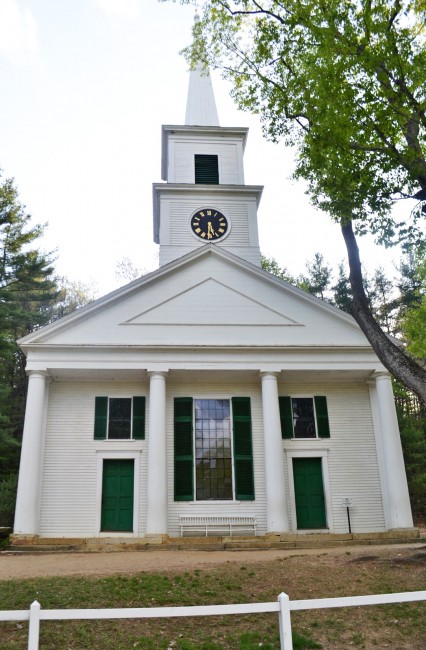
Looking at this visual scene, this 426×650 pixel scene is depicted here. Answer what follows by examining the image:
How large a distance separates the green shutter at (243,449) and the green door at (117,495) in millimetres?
3039

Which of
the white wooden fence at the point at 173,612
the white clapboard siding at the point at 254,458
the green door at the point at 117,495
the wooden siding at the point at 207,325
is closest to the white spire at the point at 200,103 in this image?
the wooden siding at the point at 207,325

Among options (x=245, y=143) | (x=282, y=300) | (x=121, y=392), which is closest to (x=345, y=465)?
(x=282, y=300)

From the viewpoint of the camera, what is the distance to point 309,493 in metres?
16.8

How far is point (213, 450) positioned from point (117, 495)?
301 centimetres

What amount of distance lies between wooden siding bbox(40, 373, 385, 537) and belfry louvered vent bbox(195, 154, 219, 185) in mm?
9398

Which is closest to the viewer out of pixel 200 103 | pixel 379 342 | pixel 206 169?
pixel 379 342

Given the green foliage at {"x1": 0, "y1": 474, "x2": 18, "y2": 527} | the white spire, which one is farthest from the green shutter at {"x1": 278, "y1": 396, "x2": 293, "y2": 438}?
the white spire

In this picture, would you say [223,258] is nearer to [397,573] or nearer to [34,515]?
[34,515]

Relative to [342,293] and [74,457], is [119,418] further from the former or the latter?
[342,293]

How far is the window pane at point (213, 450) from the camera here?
54.1ft

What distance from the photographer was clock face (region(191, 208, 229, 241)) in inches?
849

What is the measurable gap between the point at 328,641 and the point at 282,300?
39.7 ft

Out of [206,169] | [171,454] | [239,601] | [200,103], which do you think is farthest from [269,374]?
[200,103]

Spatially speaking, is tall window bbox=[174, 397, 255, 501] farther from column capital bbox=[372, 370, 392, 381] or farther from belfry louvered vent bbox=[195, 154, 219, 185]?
belfry louvered vent bbox=[195, 154, 219, 185]
